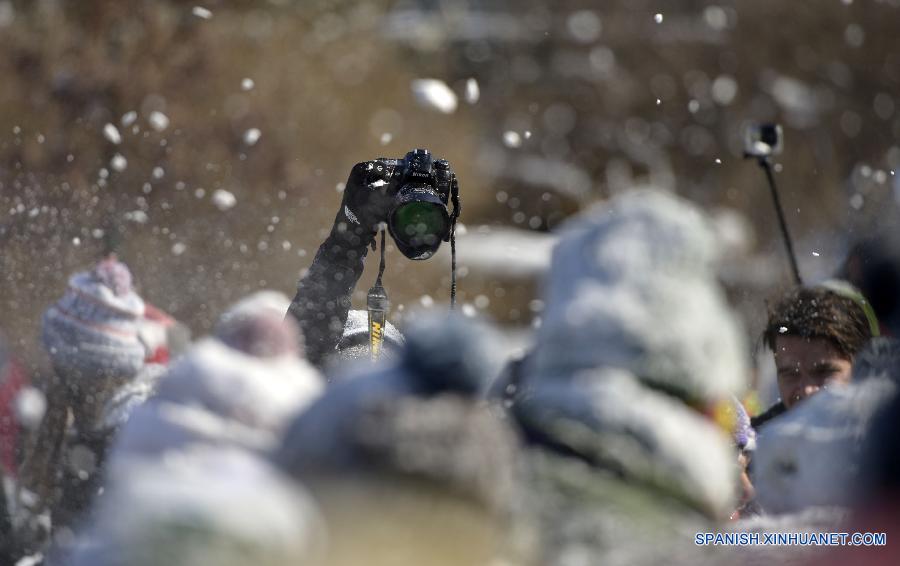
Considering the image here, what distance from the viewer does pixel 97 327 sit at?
3.10 meters

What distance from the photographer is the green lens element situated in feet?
6.14

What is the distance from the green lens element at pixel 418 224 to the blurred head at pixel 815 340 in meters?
0.66

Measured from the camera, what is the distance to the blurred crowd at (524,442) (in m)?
0.92

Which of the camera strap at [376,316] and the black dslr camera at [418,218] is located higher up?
the black dslr camera at [418,218]

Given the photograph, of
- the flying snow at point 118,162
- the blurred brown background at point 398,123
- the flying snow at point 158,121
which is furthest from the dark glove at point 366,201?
the flying snow at point 158,121

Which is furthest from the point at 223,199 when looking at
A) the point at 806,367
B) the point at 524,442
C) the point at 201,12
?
the point at 524,442

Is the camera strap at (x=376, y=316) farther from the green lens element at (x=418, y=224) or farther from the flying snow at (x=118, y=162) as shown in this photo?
the flying snow at (x=118, y=162)

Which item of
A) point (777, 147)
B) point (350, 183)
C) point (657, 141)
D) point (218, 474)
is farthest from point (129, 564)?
point (657, 141)

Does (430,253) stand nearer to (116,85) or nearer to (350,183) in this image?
(350,183)

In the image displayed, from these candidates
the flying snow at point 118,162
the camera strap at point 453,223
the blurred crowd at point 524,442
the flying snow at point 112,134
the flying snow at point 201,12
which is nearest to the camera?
the blurred crowd at point 524,442

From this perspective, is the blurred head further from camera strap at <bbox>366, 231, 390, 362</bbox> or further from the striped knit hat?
the striped knit hat

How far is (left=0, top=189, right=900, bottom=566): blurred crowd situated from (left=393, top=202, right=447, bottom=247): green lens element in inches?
23.4

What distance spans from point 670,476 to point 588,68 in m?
9.79

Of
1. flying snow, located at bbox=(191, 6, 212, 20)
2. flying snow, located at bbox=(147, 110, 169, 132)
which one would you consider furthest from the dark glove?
flying snow, located at bbox=(147, 110, 169, 132)
